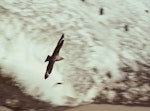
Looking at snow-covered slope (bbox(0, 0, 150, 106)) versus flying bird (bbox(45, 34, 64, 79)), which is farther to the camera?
flying bird (bbox(45, 34, 64, 79))

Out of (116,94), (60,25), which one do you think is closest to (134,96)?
(116,94)

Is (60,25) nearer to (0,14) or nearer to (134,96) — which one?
(0,14)

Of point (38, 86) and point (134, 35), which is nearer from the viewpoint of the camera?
point (38, 86)

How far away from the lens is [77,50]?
549 centimetres

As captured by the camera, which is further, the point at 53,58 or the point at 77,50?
the point at 77,50

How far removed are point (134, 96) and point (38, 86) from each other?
4.21 ft

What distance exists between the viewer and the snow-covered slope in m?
4.82

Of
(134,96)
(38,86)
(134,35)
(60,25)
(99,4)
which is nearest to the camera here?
(38,86)

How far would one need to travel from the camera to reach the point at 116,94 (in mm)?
4973

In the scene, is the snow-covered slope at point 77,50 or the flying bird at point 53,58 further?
the flying bird at point 53,58

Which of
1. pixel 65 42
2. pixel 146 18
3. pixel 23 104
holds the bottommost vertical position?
pixel 23 104

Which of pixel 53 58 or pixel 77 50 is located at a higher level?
pixel 77 50

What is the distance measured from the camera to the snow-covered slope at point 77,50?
15.8 feet

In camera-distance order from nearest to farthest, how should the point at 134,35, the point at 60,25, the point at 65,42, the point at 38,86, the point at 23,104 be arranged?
the point at 23,104, the point at 38,86, the point at 65,42, the point at 60,25, the point at 134,35
